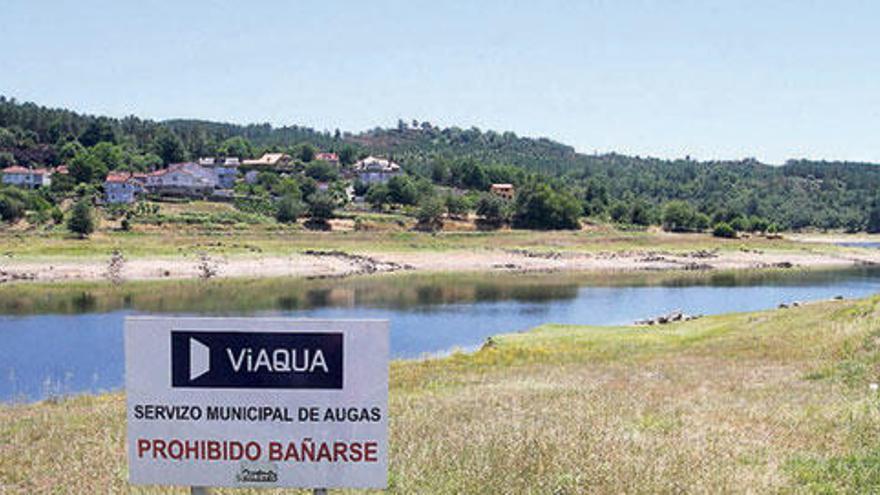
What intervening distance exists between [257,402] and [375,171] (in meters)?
163

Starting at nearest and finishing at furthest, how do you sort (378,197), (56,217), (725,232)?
(56,217) < (378,197) < (725,232)

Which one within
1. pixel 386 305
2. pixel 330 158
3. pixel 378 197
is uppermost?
Answer: pixel 330 158

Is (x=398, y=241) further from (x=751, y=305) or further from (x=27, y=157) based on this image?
(x=27, y=157)

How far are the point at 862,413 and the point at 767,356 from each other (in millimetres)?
10917

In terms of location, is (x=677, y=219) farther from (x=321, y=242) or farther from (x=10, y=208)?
(x=10, y=208)

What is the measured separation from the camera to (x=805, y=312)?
32.7 metres

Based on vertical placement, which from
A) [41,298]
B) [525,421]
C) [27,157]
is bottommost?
[41,298]

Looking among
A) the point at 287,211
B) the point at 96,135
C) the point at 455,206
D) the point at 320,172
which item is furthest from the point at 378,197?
the point at 96,135

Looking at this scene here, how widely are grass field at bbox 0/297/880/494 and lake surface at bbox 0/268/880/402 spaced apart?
16.5 meters

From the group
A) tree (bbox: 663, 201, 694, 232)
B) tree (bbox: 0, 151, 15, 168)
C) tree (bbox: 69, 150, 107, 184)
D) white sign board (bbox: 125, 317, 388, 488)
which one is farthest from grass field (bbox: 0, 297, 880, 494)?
tree (bbox: 0, 151, 15, 168)

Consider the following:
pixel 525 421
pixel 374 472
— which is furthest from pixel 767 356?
pixel 374 472

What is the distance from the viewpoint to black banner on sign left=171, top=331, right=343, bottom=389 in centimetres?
569

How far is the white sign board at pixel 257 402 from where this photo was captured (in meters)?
5.68

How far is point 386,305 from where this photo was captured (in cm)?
5678
